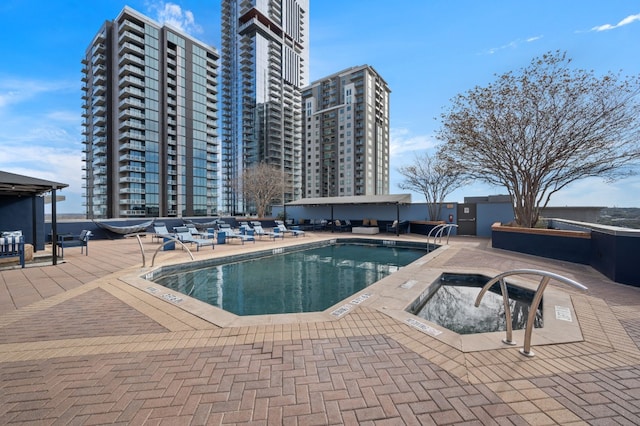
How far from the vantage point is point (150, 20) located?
44812 mm

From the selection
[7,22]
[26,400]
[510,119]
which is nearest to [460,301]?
[26,400]

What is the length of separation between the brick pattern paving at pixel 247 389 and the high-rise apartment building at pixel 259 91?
5958 centimetres

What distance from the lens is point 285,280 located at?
7.00 meters

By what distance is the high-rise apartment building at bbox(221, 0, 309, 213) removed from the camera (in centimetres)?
6312

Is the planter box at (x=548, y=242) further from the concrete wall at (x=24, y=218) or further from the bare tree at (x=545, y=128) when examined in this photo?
the concrete wall at (x=24, y=218)

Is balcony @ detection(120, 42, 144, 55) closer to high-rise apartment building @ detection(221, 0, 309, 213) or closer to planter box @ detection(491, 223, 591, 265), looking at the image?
high-rise apartment building @ detection(221, 0, 309, 213)

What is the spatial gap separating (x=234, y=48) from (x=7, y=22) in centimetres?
5988

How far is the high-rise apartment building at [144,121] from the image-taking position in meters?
42.5

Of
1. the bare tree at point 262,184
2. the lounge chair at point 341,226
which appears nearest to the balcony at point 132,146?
the bare tree at point 262,184

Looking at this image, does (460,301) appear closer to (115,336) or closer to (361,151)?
(115,336)

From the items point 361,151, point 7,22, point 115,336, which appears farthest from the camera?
point 361,151

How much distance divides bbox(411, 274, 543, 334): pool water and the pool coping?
0.23 m

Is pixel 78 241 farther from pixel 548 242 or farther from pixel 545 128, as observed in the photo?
pixel 545 128

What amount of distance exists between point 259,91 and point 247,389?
6965 centimetres
